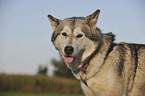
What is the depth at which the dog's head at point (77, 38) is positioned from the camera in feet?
14.2

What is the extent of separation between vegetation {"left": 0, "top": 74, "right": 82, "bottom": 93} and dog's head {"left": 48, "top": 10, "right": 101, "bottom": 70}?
799 inches

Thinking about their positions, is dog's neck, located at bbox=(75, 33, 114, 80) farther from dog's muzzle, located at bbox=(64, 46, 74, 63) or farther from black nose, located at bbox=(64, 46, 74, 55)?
black nose, located at bbox=(64, 46, 74, 55)

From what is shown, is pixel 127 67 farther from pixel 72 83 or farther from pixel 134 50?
pixel 72 83

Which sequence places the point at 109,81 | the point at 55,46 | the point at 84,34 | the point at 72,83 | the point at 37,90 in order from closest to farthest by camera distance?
1. the point at 109,81
2. the point at 84,34
3. the point at 55,46
4. the point at 37,90
5. the point at 72,83

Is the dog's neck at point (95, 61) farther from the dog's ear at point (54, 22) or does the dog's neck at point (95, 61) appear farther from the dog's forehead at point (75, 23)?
the dog's ear at point (54, 22)

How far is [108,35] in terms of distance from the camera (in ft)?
16.2

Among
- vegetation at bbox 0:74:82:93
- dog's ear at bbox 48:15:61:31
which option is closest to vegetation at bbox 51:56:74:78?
vegetation at bbox 0:74:82:93

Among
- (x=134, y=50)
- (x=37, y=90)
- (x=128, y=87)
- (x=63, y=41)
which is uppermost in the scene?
(x=63, y=41)

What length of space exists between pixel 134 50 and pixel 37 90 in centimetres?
2182

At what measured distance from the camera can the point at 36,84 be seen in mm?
24828

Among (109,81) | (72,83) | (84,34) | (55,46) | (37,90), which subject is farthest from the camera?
(72,83)

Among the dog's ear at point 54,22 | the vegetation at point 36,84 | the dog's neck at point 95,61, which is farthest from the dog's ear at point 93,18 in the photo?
the vegetation at point 36,84

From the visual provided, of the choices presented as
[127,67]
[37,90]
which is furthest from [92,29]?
[37,90]

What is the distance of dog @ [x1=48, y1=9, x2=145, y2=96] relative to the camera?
4.22 metres
